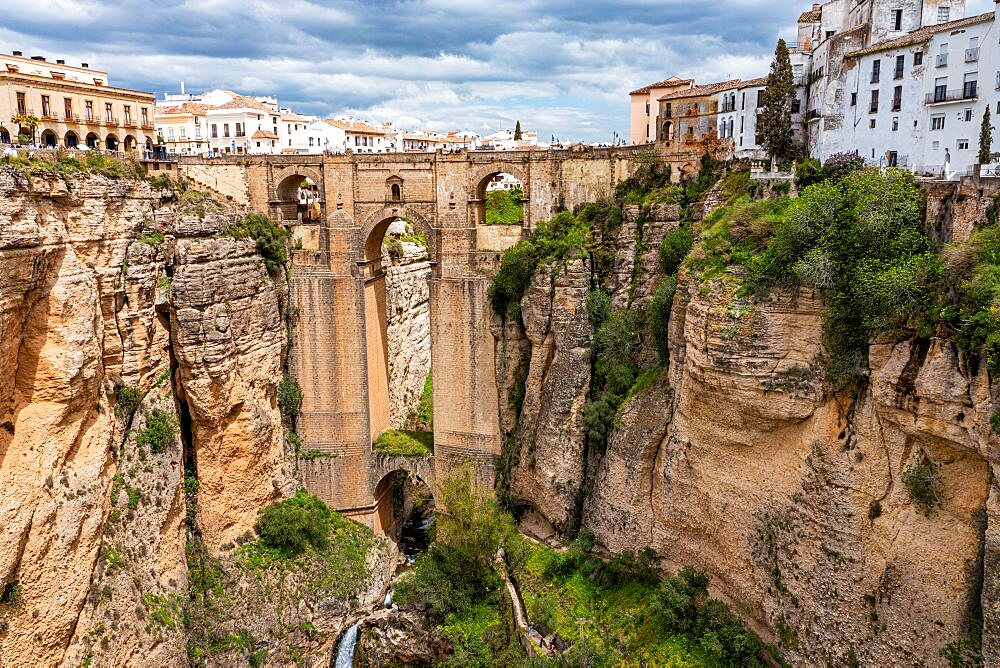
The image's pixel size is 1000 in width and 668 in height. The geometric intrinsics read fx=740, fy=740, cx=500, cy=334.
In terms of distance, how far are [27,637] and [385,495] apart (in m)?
12.9

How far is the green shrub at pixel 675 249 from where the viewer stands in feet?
66.0

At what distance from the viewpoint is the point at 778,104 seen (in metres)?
20.5

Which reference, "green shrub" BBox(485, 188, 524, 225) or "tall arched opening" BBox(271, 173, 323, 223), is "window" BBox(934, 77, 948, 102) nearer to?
"green shrub" BBox(485, 188, 524, 225)

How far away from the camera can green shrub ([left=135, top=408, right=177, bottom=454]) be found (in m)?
19.1

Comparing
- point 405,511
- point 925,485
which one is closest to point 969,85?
point 925,485

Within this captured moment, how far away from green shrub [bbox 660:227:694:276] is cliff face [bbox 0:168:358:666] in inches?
475

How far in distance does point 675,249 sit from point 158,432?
14.6 metres

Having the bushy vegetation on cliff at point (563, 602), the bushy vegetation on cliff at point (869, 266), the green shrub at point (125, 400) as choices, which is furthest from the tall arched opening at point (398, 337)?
the bushy vegetation on cliff at point (869, 266)

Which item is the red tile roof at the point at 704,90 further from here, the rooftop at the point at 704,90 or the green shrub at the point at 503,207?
the green shrub at the point at 503,207

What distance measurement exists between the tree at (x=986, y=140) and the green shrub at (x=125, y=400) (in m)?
20.4

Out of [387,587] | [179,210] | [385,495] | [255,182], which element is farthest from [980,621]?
[255,182]

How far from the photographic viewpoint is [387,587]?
24.2 metres

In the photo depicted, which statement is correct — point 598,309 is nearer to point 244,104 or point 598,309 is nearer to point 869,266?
point 869,266

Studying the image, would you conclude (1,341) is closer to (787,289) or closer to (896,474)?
(787,289)
